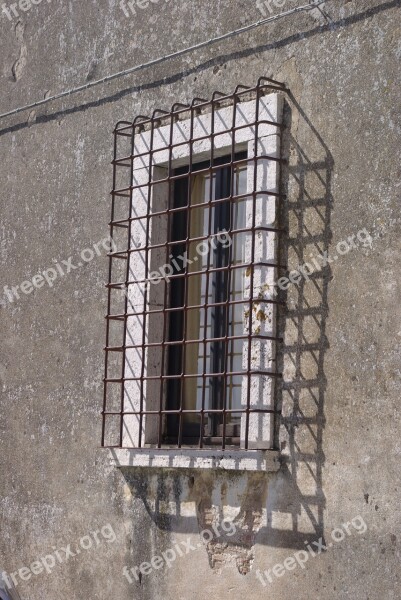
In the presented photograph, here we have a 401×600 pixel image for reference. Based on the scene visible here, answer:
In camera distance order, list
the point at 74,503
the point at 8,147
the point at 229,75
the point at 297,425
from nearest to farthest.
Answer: the point at 297,425 → the point at 229,75 → the point at 74,503 → the point at 8,147

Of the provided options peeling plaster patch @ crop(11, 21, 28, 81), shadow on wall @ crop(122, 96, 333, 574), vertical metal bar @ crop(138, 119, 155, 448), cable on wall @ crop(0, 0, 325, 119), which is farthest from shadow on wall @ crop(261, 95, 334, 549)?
peeling plaster patch @ crop(11, 21, 28, 81)

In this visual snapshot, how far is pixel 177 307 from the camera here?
5789 millimetres

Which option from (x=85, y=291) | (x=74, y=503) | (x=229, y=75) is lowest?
(x=74, y=503)

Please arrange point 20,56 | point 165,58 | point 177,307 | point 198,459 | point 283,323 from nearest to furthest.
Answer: point 283,323
point 198,459
point 177,307
point 165,58
point 20,56

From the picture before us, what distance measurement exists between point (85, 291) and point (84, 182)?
0.61 meters

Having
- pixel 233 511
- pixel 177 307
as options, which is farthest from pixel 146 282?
pixel 233 511

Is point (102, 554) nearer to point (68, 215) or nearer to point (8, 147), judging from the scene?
point (68, 215)

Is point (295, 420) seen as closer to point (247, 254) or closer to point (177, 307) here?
point (247, 254)

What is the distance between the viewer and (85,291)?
6297mm

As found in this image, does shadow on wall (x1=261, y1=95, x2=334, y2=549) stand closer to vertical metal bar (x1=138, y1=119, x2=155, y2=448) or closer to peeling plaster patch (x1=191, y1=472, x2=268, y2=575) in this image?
peeling plaster patch (x1=191, y1=472, x2=268, y2=575)

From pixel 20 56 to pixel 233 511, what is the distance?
3.32 meters

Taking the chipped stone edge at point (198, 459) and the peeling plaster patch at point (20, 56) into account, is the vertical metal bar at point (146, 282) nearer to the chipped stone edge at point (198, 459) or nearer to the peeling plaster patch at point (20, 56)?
the chipped stone edge at point (198, 459)

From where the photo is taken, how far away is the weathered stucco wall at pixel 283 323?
4.75 meters

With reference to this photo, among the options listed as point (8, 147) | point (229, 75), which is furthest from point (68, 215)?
point (229, 75)
